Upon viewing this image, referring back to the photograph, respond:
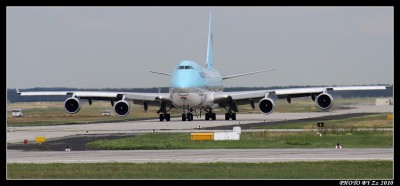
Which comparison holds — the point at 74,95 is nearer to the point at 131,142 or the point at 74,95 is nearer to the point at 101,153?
the point at 131,142

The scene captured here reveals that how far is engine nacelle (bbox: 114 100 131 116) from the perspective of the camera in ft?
270

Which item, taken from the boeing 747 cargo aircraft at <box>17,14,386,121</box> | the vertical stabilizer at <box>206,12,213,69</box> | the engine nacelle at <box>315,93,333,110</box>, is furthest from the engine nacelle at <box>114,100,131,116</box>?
the vertical stabilizer at <box>206,12,213,69</box>

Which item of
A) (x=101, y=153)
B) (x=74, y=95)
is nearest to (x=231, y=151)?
(x=101, y=153)

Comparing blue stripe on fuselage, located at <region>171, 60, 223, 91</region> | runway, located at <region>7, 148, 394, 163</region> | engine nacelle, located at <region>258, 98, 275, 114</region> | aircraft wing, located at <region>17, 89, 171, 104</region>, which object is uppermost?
blue stripe on fuselage, located at <region>171, 60, 223, 91</region>

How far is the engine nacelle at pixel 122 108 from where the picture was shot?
82.3 meters

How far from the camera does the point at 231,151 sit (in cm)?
4316

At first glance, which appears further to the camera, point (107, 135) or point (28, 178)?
point (107, 135)

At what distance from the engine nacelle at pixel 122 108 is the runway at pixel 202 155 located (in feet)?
124

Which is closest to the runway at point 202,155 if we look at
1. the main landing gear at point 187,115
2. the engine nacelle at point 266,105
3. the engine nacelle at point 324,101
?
the engine nacelle at point 324,101

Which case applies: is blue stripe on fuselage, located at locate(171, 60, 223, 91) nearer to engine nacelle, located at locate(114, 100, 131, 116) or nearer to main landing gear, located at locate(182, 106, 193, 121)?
main landing gear, located at locate(182, 106, 193, 121)

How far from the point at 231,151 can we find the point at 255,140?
7.25 m

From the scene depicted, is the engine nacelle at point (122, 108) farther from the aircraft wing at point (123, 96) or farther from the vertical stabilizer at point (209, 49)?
the vertical stabilizer at point (209, 49)

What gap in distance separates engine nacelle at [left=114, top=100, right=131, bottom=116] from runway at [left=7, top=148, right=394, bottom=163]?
37.8m
